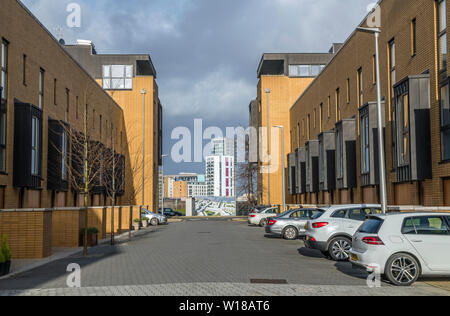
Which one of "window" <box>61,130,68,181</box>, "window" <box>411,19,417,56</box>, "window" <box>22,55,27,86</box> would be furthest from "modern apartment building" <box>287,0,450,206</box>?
"window" <box>22,55,27,86</box>

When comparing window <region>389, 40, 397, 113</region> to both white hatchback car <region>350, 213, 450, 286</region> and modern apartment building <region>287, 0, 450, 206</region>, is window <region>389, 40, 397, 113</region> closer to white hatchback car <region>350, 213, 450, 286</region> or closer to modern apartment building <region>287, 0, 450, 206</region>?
modern apartment building <region>287, 0, 450, 206</region>

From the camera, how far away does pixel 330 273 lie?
13.1 meters

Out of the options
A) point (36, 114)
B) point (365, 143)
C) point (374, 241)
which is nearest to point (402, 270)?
point (374, 241)

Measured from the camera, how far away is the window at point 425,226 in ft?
37.4

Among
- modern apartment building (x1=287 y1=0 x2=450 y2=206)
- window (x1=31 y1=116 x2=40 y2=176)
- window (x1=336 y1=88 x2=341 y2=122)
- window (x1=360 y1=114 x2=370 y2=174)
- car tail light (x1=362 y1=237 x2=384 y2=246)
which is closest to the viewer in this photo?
car tail light (x1=362 y1=237 x2=384 y2=246)

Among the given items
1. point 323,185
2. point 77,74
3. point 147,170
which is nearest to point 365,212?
point 323,185

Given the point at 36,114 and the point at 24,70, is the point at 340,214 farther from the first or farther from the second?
the point at 24,70

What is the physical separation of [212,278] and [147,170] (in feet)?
162

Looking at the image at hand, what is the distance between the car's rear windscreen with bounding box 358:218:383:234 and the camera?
11.6m

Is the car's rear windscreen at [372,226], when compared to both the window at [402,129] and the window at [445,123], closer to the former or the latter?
the window at [445,123]

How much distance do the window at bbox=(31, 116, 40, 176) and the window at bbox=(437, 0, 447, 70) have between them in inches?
698

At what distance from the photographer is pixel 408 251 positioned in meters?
11.2

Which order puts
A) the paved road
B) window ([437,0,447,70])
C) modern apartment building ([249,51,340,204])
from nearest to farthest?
the paved road → window ([437,0,447,70]) → modern apartment building ([249,51,340,204])
